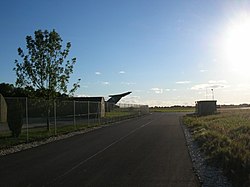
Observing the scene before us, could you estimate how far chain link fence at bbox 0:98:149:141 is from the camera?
22.9 m

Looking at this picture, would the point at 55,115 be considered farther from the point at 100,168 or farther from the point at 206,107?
the point at 206,107

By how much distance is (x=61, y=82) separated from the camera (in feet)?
98.5

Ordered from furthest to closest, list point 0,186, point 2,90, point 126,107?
point 2,90 → point 126,107 → point 0,186

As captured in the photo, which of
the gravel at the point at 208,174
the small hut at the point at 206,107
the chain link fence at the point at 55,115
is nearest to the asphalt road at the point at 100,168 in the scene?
the gravel at the point at 208,174

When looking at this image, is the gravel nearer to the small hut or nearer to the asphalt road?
the asphalt road

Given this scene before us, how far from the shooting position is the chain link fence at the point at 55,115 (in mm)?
22938

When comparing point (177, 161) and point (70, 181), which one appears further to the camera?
point (177, 161)

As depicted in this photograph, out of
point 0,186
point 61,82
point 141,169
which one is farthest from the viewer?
point 61,82

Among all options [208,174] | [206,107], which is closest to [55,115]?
[208,174]

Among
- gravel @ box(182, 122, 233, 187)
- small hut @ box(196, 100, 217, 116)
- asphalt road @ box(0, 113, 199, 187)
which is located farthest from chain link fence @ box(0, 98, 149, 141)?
small hut @ box(196, 100, 217, 116)

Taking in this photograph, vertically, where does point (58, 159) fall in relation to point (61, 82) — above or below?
below

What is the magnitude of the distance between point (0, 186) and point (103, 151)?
709 centimetres

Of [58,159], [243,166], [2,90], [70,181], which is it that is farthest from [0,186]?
[2,90]

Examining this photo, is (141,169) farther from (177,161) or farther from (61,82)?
(61,82)
